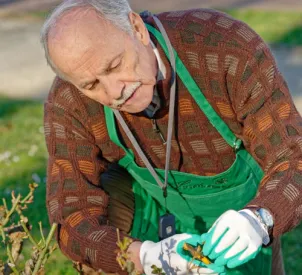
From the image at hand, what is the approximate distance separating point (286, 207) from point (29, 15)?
7.45m

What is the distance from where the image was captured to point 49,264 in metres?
4.81

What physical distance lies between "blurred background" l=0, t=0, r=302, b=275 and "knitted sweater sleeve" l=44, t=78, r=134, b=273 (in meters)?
1.37

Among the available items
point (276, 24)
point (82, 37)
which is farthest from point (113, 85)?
point (276, 24)

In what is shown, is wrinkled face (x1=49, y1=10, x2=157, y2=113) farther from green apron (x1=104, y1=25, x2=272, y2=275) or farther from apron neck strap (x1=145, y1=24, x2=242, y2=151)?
green apron (x1=104, y1=25, x2=272, y2=275)

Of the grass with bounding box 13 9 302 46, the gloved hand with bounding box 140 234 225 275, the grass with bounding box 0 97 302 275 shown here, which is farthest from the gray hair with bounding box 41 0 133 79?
the grass with bounding box 13 9 302 46

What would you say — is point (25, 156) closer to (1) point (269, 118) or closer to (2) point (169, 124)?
(2) point (169, 124)

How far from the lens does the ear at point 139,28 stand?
3066 millimetres

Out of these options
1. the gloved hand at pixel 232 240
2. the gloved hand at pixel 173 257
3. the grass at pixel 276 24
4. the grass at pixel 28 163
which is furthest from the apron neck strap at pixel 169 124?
the grass at pixel 276 24

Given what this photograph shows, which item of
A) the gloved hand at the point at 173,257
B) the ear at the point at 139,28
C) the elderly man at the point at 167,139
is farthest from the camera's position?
the ear at the point at 139,28

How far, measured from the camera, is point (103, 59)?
116 inches

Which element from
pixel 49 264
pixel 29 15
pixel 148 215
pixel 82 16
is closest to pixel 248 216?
pixel 82 16

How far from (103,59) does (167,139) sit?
0.52m

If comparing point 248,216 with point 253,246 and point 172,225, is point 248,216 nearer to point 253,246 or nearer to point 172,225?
point 253,246

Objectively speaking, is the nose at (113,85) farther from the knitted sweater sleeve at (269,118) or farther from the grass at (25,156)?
the grass at (25,156)
